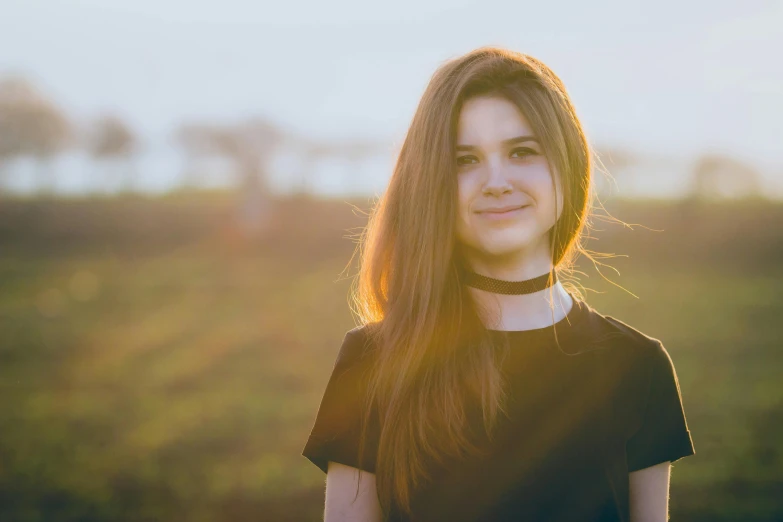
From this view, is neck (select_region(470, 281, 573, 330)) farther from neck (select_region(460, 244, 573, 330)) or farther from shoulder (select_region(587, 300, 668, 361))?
shoulder (select_region(587, 300, 668, 361))

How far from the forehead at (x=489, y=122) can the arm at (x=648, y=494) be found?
980mm

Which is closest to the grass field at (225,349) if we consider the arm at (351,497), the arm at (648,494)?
the arm at (351,497)

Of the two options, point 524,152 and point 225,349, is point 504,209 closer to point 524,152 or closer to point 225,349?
point 524,152

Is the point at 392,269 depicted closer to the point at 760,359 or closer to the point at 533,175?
the point at 533,175

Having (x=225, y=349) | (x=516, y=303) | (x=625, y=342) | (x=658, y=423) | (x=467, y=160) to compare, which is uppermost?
(x=467, y=160)

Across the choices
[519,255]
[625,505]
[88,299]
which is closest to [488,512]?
[625,505]

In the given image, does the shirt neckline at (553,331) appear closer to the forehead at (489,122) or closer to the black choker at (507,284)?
the black choker at (507,284)

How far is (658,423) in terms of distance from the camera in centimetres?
181

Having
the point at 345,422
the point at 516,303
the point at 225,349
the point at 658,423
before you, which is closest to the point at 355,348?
the point at 345,422

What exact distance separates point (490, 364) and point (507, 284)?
243mm

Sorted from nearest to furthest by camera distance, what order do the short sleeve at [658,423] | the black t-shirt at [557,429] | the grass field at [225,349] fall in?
the black t-shirt at [557,429], the short sleeve at [658,423], the grass field at [225,349]

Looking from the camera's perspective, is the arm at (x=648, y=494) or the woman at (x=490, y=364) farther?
the arm at (x=648, y=494)

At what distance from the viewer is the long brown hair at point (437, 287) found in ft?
5.58

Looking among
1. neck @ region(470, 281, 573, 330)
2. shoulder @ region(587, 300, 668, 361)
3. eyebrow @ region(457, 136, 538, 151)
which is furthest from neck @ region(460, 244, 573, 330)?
eyebrow @ region(457, 136, 538, 151)
